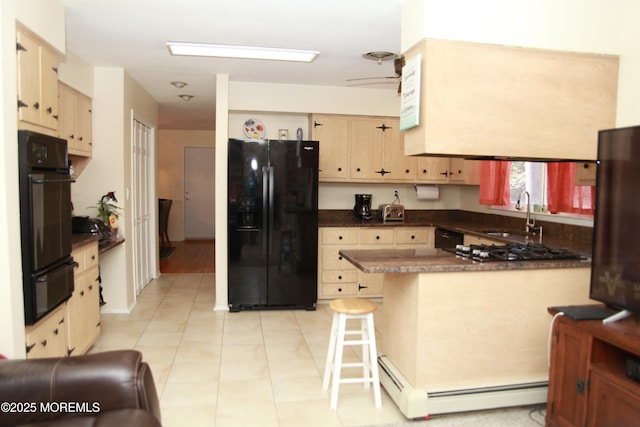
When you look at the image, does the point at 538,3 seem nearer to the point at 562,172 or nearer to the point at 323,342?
the point at 562,172

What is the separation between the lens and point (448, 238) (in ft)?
16.3

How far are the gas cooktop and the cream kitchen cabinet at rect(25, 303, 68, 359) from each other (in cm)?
253

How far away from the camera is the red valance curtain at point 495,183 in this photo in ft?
15.7

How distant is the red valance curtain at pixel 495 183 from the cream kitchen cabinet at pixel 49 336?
13.6 ft

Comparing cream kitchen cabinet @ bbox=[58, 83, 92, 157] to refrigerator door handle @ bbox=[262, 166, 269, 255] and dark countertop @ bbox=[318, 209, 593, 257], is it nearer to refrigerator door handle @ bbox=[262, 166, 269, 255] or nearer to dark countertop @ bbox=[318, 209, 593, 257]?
refrigerator door handle @ bbox=[262, 166, 269, 255]

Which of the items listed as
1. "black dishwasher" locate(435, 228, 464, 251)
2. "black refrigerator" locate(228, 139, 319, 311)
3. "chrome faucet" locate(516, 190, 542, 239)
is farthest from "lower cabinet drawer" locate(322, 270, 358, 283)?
"chrome faucet" locate(516, 190, 542, 239)

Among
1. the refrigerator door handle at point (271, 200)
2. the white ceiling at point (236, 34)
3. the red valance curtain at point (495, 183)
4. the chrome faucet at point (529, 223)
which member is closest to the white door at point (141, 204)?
the white ceiling at point (236, 34)

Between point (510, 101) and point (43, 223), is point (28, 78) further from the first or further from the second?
point (510, 101)

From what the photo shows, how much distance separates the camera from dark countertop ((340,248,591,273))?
2.49 meters

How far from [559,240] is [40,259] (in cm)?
395

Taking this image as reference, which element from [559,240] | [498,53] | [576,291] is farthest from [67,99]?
[559,240]

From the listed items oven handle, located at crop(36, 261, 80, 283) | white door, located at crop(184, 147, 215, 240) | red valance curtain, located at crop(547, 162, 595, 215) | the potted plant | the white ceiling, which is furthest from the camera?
white door, located at crop(184, 147, 215, 240)

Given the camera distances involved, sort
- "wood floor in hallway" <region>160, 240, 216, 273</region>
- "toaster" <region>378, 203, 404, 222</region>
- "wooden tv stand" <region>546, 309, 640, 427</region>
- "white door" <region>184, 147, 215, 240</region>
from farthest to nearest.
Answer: "white door" <region>184, 147, 215, 240</region>
"wood floor in hallway" <region>160, 240, 216, 273</region>
"toaster" <region>378, 203, 404, 222</region>
"wooden tv stand" <region>546, 309, 640, 427</region>

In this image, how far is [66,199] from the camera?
9.22ft
